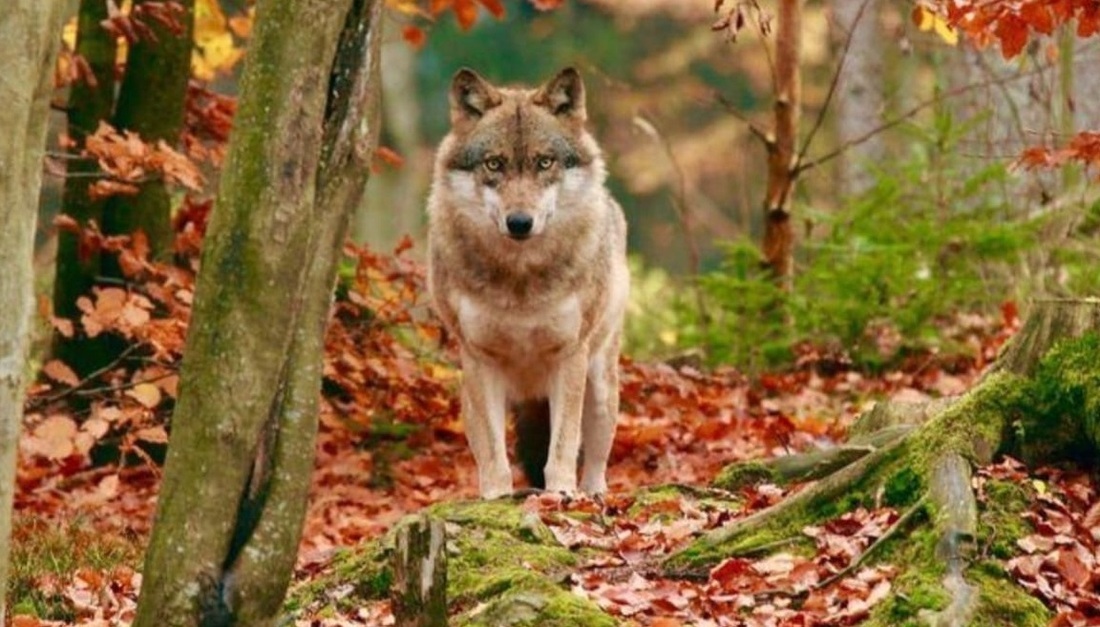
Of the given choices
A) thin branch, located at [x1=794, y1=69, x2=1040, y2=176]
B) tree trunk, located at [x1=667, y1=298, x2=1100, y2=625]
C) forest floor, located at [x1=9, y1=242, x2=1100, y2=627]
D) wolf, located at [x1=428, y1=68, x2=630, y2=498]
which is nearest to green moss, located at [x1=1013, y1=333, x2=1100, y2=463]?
tree trunk, located at [x1=667, y1=298, x2=1100, y2=625]

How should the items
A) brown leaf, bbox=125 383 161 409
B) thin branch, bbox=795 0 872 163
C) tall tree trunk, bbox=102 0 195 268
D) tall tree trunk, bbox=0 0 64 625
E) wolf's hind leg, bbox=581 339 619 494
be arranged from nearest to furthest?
tall tree trunk, bbox=0 0 64 625, brown leaf, bbox=125 383 161 409, wolf's hind leg, bbox=581 339 619 494, tall tree trunk, bbox=102 0 195 268, thin branch, bbox=795 0 872 163

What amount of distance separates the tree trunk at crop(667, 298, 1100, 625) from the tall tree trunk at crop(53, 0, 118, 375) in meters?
5.82

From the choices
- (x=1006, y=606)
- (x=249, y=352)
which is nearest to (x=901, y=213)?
(x=1006, y=606)

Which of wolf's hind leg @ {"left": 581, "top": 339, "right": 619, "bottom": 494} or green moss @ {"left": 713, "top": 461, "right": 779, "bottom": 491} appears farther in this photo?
wolf's hind leg @ {"left": 581, "top": 339, "right": 619, "bottom": 494}

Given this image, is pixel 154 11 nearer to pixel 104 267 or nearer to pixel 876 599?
Result: pixel 104 267

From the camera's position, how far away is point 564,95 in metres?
9.00

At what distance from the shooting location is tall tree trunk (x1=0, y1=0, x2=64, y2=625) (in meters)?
4.64

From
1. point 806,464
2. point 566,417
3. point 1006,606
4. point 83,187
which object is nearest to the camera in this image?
point 1006,606

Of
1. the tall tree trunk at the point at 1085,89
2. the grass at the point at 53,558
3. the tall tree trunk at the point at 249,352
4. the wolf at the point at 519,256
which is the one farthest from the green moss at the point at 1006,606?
the tall tree trunk at the point at 1085,89

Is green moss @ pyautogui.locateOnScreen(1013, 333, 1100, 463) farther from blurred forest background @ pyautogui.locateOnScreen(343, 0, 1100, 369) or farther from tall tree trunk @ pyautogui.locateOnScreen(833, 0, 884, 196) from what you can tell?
tall tree trunk @ pyautogui.locateOnScreen(833, 0, 884, 196)

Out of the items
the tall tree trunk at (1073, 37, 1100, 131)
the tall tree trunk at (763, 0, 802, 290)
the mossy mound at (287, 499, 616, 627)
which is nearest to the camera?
the mossy mound at (287, 499, 616, 627)

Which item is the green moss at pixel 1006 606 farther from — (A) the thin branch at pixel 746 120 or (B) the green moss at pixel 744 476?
(A) the thin branch at pixel 746 120

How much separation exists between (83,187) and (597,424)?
376 centimetres

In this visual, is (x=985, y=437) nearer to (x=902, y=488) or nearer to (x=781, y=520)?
(x=902, y=488)
